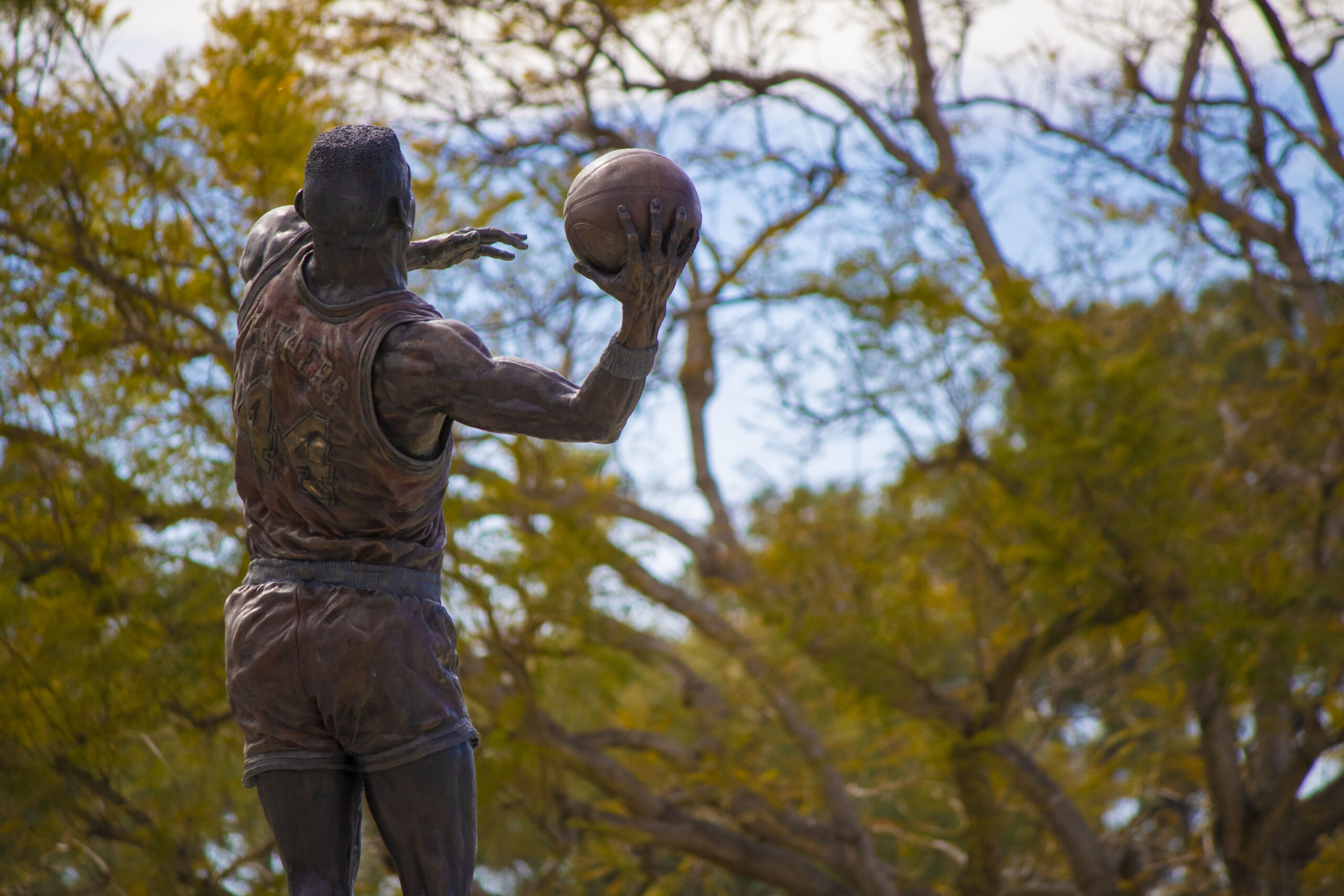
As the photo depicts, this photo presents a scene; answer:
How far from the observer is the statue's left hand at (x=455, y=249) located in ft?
9.93

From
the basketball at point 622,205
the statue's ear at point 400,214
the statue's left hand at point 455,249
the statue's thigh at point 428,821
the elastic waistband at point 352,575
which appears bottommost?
the statue's thigh at point 428,821

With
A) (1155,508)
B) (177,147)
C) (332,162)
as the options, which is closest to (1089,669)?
(1155,508)

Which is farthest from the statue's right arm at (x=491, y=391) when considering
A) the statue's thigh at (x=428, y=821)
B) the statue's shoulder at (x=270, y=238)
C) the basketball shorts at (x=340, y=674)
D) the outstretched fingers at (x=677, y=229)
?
the statue's thigh at (x=428, y=821)

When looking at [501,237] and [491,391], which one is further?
[501,237]

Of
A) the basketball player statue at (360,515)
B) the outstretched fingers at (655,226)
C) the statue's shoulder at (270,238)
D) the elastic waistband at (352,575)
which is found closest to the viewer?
the outstretched fingers at (655,226)

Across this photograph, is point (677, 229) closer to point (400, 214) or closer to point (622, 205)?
point (622, 205)

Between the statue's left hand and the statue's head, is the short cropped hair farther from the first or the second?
the statue's left hand

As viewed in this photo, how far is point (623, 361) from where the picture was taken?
8.19ft

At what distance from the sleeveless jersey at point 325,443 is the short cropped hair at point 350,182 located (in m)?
0.15

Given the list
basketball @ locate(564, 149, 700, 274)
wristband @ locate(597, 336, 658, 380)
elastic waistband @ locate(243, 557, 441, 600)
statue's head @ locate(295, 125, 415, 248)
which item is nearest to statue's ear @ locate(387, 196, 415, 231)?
statue's head @ locate(295, 125, 415, 248)

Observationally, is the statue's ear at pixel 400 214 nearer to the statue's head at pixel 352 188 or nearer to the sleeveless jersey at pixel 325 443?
the statue's head at pixel 352 188

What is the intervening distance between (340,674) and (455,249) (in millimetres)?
995

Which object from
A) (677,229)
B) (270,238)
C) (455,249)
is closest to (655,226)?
(677,229)

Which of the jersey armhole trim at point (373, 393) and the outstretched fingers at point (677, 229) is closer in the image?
the outstretched fingers at point (677, 229)
